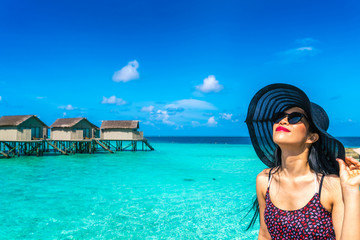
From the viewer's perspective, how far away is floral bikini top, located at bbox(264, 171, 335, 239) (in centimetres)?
172

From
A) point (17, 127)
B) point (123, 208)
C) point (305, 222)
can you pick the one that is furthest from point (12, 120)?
point (305, 222)

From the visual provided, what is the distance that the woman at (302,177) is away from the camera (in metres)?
1.70

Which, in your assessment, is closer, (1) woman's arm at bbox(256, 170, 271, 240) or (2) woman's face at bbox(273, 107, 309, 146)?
(2) woman's face at bbox(273, 107, 309, 146)

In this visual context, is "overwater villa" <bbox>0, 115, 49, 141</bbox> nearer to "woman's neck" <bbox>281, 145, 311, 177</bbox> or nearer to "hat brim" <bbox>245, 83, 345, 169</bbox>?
"hat brim" <bbox>245, 83, 345, 169</bbox>

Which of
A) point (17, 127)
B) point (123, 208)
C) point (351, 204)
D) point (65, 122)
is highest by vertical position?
point (65, 122)

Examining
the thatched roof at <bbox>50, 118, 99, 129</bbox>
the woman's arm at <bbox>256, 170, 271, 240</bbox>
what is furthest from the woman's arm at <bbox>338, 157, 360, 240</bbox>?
the thatched roof at <bbox>50, 118, 99, 129</bbox>

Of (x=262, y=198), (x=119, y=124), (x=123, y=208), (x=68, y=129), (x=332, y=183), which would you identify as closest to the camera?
(x=332, y=183)

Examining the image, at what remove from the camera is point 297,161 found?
1.89 meters

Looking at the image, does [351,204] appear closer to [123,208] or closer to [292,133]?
[292,133]

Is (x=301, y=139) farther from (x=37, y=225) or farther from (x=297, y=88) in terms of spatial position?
(x=37, y=225)

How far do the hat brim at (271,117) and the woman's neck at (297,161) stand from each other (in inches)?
5.5

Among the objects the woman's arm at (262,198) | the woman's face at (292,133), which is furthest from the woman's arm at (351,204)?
the woman's arm at (262,198)

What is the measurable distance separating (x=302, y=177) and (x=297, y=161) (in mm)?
114

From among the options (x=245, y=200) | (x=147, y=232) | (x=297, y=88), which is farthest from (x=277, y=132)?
(x=245, y=200)
